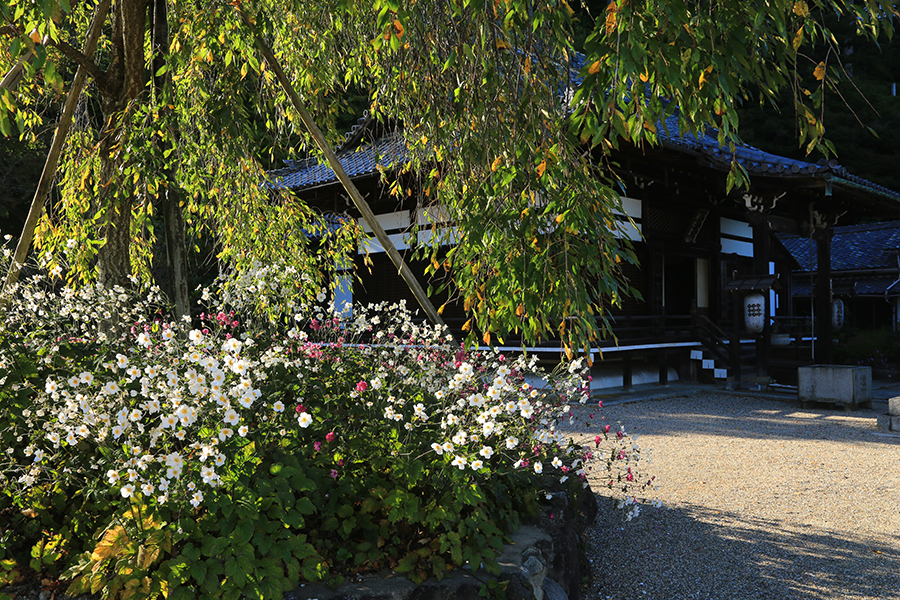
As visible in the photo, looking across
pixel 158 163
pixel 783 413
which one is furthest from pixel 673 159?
pixel 158 163

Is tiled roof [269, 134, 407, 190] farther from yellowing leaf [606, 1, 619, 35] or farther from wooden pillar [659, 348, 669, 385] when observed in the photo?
yellowing leaf [606, 1, 619, 35]

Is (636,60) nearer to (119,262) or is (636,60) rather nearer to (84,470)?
(84,470)

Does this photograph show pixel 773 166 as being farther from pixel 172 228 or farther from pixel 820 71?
pixel 172 228

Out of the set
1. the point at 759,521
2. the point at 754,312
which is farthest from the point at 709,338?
the point at 759,521

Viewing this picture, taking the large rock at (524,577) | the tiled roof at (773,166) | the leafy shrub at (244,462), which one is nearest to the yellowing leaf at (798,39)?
the leafy shrub at (244,462)

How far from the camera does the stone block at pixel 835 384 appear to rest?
8.48 meters

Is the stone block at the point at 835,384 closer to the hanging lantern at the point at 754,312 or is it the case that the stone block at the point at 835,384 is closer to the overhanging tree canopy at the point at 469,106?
the hanging lantern at the point at 754,312

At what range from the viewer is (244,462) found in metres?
2.18

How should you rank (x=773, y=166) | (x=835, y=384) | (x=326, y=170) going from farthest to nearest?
1. (x=326, y=170)
2. (x=773, y=166)
3. (x=835, y=384)

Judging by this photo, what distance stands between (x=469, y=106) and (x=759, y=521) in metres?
3.18

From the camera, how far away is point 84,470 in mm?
2363

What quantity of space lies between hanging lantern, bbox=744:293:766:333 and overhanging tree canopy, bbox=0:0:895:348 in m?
7.28

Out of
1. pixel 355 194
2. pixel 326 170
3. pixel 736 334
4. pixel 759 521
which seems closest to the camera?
pixel 355 194

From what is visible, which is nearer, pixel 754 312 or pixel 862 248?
pixel 754 312
